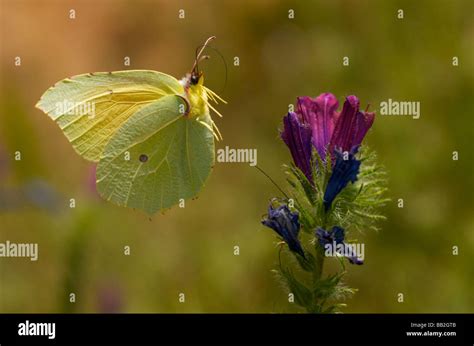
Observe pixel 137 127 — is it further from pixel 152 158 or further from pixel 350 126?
pixel 350 126

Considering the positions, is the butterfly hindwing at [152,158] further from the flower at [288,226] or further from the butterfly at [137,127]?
the flower at [288,226]

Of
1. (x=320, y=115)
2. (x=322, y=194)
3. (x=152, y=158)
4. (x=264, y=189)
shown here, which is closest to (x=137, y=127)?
(x=152, y=158)

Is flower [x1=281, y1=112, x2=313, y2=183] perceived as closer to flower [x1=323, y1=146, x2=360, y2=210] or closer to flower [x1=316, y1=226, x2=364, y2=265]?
flower [x1=323, y1=146, x2=360, y2=210]

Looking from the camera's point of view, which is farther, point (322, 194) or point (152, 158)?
point (152, 158)

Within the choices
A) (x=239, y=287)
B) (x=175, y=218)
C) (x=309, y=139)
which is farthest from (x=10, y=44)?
(x=309, y=139)

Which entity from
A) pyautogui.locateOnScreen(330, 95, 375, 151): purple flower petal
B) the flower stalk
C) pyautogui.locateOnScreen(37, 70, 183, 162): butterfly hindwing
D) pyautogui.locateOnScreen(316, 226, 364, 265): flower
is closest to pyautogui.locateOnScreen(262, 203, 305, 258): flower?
the flower stalk

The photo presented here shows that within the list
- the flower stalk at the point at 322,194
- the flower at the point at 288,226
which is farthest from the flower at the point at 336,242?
the flower at the point at 288,226
